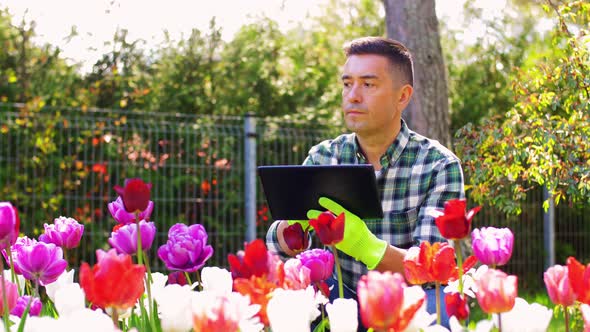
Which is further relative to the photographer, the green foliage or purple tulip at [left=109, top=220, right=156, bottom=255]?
the green foliage

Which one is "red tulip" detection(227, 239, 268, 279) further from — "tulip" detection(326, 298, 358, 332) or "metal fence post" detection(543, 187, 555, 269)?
"metal fence post" detection(543, 187, 555, 269)

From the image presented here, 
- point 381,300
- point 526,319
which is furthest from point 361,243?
point 381,300

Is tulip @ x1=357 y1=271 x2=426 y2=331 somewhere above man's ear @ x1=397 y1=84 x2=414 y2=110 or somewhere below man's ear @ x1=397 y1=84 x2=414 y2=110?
below

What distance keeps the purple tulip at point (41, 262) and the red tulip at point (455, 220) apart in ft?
2.45

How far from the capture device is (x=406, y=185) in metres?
3.12

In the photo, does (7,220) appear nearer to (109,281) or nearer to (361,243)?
(109,281)

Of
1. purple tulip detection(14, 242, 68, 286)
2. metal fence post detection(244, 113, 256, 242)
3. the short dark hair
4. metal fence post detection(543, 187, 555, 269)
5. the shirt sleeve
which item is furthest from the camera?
metal fence post detection(543, 187, 555, 269)

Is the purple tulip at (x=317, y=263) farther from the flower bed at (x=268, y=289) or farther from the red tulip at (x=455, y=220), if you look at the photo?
the red tulip at (x=455, y=220)

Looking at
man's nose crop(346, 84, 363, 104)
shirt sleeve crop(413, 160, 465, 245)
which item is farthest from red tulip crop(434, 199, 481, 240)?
man's nose crop(346, 84, 363, 104)

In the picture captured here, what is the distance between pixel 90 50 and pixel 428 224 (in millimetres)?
4836

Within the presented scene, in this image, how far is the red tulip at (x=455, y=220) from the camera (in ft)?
4.60

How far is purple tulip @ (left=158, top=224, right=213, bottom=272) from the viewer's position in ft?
5.87

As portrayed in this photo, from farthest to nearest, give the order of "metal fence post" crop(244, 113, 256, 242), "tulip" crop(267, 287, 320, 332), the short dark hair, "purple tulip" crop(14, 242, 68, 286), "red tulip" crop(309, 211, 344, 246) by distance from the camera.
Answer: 1. "metal fence post" crop(244, 113, 256, 242)
2. the short dark hair
3. "purple tulip" crop(14, 242, 68, 286)
4. "red tulip" crop(309, 211, 344, 246)
5. "tulip" crop(267, 287, 320, 332)

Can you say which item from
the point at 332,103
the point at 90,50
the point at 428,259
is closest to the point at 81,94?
the point at 90,50
